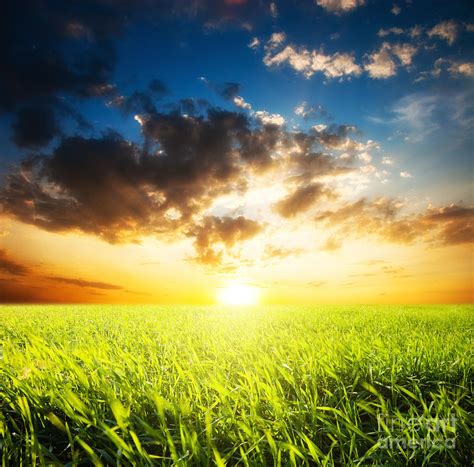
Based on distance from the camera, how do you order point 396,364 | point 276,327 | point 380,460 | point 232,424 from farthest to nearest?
point 276,327, point 396,364, point 232,424, point 380,460

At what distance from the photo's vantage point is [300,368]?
3.50m

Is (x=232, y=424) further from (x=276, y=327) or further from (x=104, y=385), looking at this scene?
(x=276, y=327)

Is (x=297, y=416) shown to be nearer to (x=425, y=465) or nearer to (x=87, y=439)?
(x=425, y=465)

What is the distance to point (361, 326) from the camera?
832 centimetres

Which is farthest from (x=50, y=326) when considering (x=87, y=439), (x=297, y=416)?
(x=297, y=416)

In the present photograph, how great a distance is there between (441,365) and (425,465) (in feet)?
5.96

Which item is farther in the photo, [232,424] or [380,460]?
[232,424]

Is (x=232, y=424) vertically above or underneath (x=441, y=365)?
underneath

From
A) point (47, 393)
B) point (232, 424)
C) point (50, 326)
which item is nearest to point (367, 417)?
point (232, 424)

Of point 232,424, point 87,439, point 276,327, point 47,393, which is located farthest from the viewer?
point 276,327
